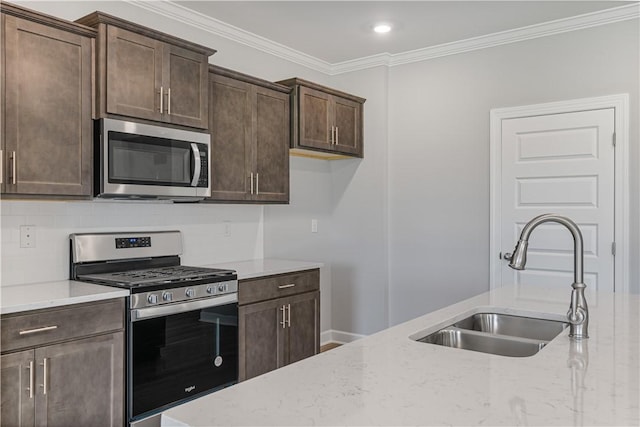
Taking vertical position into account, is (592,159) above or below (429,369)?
above

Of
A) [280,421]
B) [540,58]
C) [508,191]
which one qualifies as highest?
[540,58]

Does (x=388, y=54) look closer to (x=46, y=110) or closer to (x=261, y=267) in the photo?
(x=261, y=267)

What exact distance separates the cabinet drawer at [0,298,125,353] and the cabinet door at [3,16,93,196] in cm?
59

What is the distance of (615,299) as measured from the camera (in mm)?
2256

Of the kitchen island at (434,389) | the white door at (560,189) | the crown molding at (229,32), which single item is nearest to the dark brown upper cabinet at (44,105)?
the crown molding at (229,32)

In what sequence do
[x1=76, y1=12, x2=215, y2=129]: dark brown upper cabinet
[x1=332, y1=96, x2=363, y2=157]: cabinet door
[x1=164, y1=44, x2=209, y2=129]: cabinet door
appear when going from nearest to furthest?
[x1=76, y1=12, x2=215, y2=129]: dark brown upper cabinet
[x1=164, y1=44, x2=209, y2=129]: cabinet door
[x1=332, y1=96, x2=363, y2=157]: cabinet door

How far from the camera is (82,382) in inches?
89.7

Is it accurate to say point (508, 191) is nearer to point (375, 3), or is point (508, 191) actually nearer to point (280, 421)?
point (375, 3)

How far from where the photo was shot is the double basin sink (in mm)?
1674

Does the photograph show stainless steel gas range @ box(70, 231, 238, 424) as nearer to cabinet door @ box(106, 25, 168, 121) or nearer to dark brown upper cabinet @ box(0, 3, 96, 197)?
dark brown upper cabinet @ box(0, 3, 96, 197)

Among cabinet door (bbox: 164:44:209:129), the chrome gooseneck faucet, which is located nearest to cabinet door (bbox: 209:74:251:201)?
cabinet door (bbox: 164:44:209:129)

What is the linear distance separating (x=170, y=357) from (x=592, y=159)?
10.2 ft

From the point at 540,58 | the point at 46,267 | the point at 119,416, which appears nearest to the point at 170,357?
the point at 119,416

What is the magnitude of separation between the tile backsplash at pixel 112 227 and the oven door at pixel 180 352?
0.65 m
